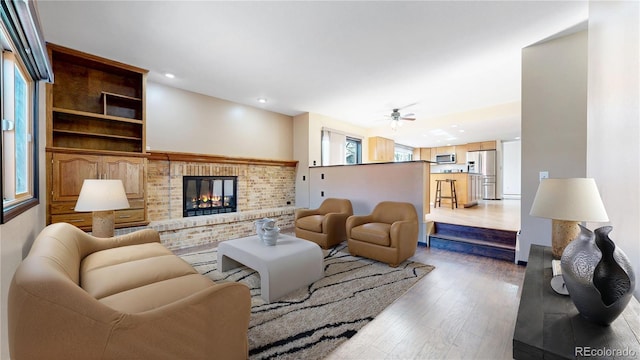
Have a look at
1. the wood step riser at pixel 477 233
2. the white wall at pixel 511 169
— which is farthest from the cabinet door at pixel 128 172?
the white wall at pixel 511 169

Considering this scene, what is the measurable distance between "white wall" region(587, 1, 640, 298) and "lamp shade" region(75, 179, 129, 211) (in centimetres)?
370

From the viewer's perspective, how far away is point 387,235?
121 inches

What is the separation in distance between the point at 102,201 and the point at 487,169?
1033 cm

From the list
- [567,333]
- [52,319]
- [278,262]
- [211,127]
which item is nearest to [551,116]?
[567,333]

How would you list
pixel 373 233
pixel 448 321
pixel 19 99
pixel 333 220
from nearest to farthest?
1. pixel 448 321
2. pixel 19 99
3. pixel 373 233
4. pixel 333 220

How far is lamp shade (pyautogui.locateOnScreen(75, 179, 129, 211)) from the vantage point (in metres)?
2.27

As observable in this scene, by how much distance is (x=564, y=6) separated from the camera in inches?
87.0

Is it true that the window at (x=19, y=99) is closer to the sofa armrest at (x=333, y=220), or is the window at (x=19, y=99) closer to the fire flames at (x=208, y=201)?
the fire flames at (x=208, y=201)

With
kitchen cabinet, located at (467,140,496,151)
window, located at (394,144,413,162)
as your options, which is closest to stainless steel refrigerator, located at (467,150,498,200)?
kitchen cabinet, located at (467,140,496,151)

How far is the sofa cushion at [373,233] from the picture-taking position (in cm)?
308

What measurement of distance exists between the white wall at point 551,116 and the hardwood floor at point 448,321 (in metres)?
1.00

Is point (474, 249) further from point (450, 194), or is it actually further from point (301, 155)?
point (301, 155)

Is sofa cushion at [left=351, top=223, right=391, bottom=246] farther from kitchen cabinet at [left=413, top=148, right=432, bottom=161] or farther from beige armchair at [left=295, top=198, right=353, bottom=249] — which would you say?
kitchen cabinet at [left=413, top=148, right=432, bottom=161]

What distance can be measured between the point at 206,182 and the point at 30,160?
235 centimetres
